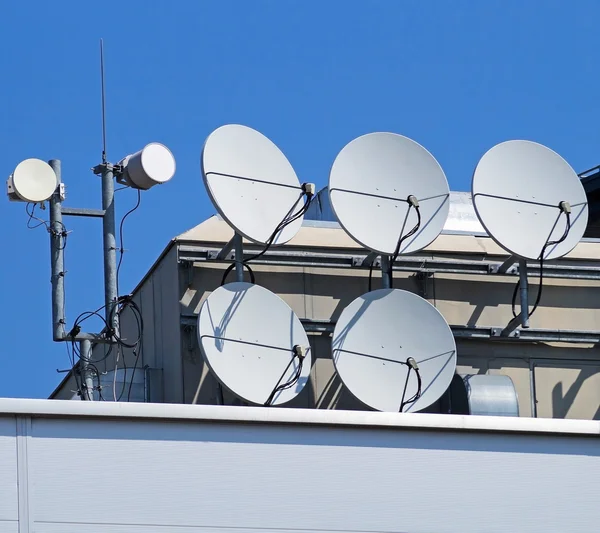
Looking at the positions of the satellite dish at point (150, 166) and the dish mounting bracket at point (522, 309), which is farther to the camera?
the dish mounting bracket at point (522, 309)

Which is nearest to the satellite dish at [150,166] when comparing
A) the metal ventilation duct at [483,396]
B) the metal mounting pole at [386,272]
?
the metal mounting pole at [386,272]

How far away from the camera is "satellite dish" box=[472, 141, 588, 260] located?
58.1 ft

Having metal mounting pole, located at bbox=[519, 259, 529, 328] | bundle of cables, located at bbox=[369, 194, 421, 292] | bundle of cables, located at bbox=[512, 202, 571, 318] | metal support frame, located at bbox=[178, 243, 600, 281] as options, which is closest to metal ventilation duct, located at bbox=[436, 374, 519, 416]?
metal mounting pole, located at bbox=[519, 259, 529, 328]

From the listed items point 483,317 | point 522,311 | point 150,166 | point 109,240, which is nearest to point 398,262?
point 483,317

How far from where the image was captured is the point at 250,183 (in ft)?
55.0

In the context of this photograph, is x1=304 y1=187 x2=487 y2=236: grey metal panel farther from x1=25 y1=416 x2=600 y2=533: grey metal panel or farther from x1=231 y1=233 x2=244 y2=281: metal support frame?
x1=25 y1=416 x2=600 y2=533: grey metal panel

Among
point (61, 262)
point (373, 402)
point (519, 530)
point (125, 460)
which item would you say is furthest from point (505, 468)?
point (61, 262)

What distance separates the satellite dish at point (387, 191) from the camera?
1702 centimetres

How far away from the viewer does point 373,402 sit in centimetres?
1585

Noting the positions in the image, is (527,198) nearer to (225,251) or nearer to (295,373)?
(225,251)

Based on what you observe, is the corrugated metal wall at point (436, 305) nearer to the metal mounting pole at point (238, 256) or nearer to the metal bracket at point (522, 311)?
the metal bracket at point (522, 311)

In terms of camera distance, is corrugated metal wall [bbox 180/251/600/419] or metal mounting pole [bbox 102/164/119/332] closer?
metal mounting pole [bbox 102/164/119/332]

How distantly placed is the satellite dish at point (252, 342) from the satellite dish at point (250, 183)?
992mm

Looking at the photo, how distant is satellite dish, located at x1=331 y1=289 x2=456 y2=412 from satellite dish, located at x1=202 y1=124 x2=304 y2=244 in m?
1.44
